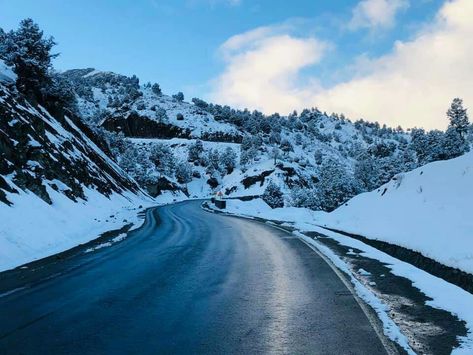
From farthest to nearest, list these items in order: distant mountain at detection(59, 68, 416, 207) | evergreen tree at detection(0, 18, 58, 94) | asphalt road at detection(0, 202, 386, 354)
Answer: distant mountain at detection(59, 68, 416, 207), evergreen tree at detection(0, 18, 58, 94), asphalt road at detection(0, 202, 386, 354)

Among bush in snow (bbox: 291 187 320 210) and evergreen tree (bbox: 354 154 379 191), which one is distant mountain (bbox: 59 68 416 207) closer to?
evergreen tree (bbox: 354 154 379 191)

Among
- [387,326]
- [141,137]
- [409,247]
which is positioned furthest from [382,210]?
[141,137]

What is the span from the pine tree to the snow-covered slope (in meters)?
77.4

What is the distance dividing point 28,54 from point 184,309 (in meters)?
41.9

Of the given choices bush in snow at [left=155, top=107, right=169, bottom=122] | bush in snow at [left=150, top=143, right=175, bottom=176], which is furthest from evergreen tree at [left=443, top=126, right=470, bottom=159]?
bush in snow at [left=155, top=107, right=169, bottom=122]

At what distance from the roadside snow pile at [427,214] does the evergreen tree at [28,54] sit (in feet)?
104

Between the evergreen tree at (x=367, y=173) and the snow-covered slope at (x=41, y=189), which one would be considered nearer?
the snow-covered slope at (x=41, y=189)

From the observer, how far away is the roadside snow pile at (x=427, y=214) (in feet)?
38.9

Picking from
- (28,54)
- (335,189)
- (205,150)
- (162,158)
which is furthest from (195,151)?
(28,54)

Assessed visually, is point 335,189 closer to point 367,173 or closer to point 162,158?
point 367,173

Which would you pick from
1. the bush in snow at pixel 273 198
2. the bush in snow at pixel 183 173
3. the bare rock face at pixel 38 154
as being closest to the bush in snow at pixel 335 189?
the bush in snow at pixel 273 198

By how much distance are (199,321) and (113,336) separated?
4.27 ft

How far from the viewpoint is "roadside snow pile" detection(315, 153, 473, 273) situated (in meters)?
11.9

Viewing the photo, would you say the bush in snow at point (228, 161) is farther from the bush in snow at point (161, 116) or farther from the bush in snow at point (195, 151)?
the bush in snow at point (161, 116)
